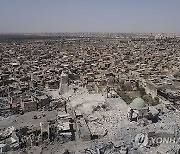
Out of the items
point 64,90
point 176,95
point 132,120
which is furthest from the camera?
point 64,90

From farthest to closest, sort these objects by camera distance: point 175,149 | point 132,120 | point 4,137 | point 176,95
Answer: point 176,95, point 132,120, point 4,137, point 175,149

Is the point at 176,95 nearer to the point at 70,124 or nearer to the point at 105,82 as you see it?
the point at 105,82

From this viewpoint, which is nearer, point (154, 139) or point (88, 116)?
point (154, 139)

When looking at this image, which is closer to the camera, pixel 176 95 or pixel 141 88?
pixel 176 95

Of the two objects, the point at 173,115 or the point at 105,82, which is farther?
the point at 105,82

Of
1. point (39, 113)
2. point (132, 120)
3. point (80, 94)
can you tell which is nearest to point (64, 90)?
point (80, 94)

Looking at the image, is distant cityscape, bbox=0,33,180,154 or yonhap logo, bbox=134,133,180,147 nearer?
yonhap logo, bbox=134,133,180,147

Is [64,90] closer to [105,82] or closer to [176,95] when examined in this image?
[105,82]

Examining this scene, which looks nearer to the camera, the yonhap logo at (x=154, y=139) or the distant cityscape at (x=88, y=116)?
the yonhap logo at (x=154, y=139)

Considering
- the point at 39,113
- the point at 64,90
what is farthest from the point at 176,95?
the point at 39,113
